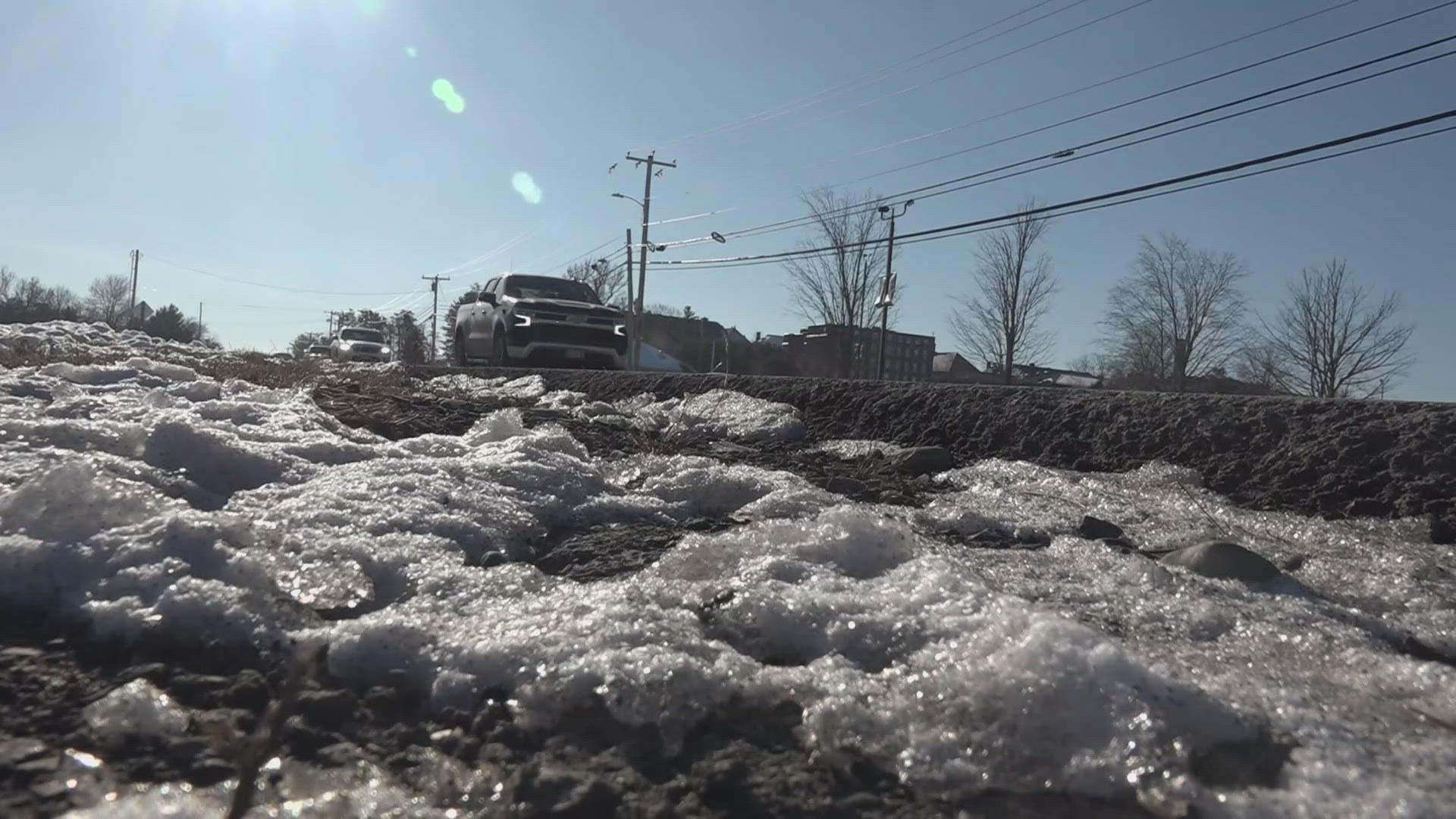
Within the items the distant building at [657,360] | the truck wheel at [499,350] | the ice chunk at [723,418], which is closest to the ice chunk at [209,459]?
the ice chunk at [723,418]

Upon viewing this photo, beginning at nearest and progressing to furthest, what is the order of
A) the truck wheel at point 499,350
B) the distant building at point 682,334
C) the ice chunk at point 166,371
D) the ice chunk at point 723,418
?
the ice chunk at point 723,418 → the ice chunk at point 166,371 → the truck wheel at point 499,350 → the distant building at point 682,334

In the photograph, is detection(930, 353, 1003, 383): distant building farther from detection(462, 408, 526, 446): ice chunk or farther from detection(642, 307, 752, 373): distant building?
detection(462, 408, 526, 446): ice chunk

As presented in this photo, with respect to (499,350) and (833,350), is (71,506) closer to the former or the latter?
(499,350)

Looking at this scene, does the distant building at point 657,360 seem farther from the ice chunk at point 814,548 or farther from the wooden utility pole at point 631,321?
the ice chunk at point 814,548

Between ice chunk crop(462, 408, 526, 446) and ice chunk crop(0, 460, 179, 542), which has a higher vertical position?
ice chunk crop(462, 408, 526, 446)

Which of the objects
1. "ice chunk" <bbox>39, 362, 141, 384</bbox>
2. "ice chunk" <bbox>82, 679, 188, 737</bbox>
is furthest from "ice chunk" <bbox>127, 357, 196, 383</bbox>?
"ice chunk" <bbox>82, 679, 188, 737</bbox>

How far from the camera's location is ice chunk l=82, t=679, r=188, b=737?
1.24 meters

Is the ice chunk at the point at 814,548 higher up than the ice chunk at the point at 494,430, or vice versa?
the ice chunk at the point at 494,430

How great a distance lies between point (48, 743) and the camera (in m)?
1.19

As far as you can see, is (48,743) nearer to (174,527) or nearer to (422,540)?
(174,527)

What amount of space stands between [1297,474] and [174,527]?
10.3 feet

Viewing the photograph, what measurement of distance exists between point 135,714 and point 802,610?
1.11m

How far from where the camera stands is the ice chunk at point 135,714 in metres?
1.24

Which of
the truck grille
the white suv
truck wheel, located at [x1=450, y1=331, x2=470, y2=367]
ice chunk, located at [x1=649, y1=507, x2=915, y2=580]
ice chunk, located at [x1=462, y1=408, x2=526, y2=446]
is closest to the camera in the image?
ice chunk, located at [x1=649, y1=507, x2=915, y2=580]
